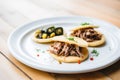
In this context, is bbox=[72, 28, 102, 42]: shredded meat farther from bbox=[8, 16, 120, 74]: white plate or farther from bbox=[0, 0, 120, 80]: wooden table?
bbox=[0, 0, 120, 80]: wooden table

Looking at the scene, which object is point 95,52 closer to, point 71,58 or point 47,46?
point 71,58

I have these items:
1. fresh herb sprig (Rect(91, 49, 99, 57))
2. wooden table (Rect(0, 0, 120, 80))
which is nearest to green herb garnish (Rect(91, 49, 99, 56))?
fresh herb sprig (Rect(91, 49, 99, 57))

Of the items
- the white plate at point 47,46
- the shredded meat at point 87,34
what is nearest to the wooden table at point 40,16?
the white plate at point 47,46

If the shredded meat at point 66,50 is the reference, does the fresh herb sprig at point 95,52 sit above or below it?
below

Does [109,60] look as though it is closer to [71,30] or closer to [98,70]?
[98,70]

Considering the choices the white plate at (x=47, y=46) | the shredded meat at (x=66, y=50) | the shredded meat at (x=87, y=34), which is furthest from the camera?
the shredded meat at (x=87, y=34)

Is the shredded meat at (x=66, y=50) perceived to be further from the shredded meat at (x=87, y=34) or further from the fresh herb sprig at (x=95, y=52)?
the shredded meat at (x=87, y=34)
